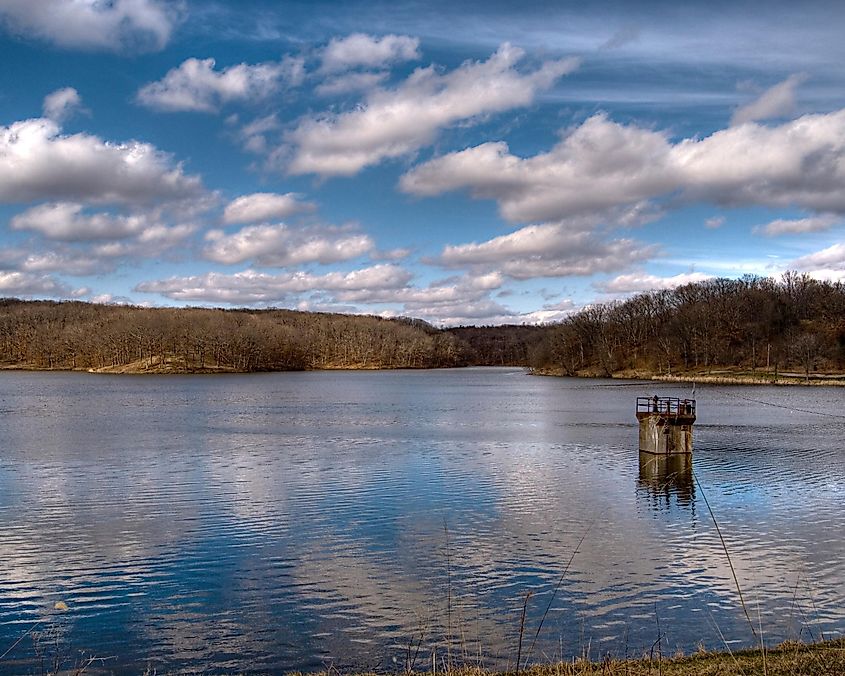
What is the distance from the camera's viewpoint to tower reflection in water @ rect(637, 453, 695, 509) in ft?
91.6

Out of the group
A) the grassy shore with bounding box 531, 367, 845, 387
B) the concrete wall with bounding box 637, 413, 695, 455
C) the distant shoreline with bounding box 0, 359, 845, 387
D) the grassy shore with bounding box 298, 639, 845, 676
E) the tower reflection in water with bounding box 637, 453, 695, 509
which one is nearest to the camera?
the grassy shore with bounding box 298, 639, 845, 676

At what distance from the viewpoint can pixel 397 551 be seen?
2039 cm

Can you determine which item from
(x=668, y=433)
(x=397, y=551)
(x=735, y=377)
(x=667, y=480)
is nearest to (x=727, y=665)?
(x=397, y=551)

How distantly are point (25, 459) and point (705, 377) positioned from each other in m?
108

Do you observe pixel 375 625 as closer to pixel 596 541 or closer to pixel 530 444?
pixel 596 541

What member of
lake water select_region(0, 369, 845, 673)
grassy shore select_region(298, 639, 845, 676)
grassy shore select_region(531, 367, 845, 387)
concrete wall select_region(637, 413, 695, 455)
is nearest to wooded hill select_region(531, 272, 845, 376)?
grassy shore select_region(531, 367, 845, 387)

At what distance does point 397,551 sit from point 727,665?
11.0 metres

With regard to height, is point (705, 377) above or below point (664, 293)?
below

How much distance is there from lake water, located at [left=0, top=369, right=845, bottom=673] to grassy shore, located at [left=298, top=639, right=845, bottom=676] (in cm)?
204

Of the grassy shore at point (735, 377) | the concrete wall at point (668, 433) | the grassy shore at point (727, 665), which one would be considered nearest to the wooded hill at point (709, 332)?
the grassy shore at point (735, 377)

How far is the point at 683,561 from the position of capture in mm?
19453

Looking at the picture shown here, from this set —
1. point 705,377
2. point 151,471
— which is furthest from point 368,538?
point 705,377

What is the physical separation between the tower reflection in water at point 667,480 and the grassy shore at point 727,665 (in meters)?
15.4

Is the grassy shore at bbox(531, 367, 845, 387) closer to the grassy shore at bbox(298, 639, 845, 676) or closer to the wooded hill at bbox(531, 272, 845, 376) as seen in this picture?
the wooded hill at bbox(531, 272, 845, 376)
